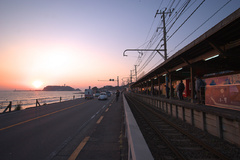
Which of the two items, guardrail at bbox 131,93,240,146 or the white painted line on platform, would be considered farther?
guardrail at bbox 131,93,240,146

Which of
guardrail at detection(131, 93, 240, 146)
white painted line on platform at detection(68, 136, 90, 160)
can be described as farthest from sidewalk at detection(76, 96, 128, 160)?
guardrail at detection(131, 93, 240, 146)

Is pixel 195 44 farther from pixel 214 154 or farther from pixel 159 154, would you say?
pixel 159 154

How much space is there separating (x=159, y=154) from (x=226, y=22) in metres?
5.08

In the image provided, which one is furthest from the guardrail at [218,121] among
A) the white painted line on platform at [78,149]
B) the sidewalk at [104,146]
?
the white painted line on platform at [78,149]

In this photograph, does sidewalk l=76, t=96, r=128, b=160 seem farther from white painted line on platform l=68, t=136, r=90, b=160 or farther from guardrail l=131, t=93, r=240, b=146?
guardrail l=131, t=93, r=240, b=146

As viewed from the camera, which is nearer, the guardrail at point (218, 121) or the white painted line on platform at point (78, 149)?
the white painted line on platform at point (78, 149)

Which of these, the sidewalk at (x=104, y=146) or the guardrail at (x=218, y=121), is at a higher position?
the guardrail at (x=218, y=121)

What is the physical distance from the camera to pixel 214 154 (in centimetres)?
397

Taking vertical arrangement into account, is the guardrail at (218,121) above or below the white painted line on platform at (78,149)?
above

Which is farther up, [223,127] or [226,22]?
[226,22]

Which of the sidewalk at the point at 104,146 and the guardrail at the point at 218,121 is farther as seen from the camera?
the guardrail at the point at 218,121

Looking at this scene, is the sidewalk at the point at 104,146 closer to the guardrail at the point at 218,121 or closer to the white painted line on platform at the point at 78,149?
the white painted line on platform at the point at 78,149

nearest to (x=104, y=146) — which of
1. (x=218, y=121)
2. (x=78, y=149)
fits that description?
(x=78, y=149)

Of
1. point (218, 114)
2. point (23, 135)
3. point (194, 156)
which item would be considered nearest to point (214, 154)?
point (194, 156)
